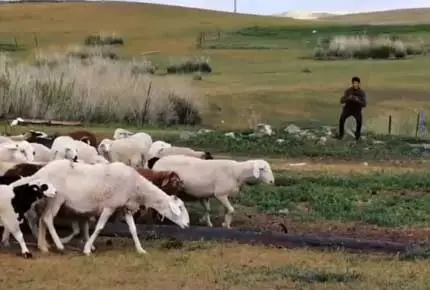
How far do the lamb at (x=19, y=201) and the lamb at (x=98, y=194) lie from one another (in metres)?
0.18

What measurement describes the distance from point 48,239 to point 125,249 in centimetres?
118

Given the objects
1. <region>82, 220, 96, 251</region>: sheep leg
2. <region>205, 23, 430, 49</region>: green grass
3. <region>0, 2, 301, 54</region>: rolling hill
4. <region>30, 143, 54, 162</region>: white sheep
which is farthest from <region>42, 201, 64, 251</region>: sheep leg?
<region>205, 23, 430, 49</region>: green grass

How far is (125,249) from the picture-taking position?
47.0ft

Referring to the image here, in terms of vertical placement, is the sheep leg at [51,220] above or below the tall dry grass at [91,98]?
above

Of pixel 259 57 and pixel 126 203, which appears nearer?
pixel 126 203

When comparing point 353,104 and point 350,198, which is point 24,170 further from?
point 353,104

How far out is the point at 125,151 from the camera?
19531 millimetres

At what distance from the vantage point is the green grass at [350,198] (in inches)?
689

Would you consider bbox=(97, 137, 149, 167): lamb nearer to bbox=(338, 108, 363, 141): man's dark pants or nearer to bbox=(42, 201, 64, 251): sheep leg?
bbox=(42, 201, 64, 251): sheep leg

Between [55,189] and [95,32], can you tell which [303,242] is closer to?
[55,189]

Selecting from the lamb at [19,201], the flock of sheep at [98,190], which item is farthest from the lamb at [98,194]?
the lamb at [19,201]

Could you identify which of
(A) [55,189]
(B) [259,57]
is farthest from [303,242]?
(B) [259,57]

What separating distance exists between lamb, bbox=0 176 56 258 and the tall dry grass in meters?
19.9

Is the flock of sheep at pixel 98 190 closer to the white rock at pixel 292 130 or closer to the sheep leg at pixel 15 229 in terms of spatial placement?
the sheep leg at pixel 15 229
